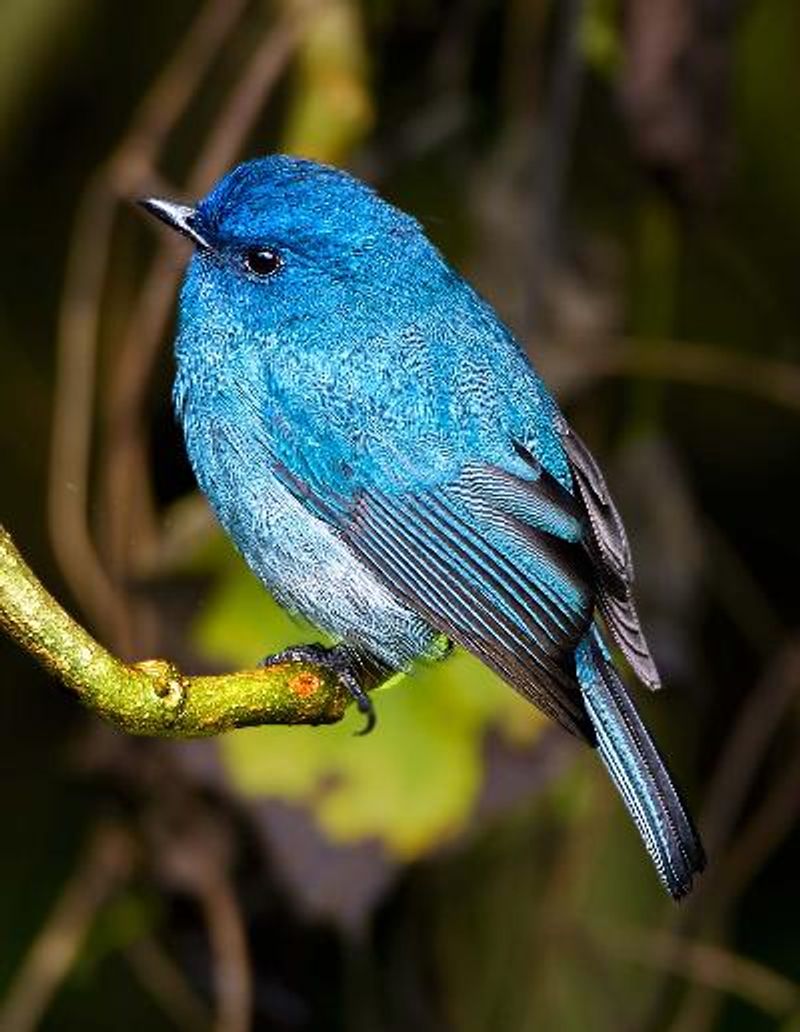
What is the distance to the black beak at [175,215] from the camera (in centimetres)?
355

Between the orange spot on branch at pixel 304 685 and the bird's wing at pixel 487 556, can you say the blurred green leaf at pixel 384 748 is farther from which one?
the orange spot on branch at pixel 304 685

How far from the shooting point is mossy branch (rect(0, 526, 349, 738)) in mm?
2285

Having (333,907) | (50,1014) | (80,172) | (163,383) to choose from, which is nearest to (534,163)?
(163,383)

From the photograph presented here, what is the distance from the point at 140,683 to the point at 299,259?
137 cm

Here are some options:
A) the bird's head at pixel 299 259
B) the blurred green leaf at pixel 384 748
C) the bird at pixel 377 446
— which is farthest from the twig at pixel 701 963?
the bird's head at pixel 299 259

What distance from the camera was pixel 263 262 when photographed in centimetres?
362

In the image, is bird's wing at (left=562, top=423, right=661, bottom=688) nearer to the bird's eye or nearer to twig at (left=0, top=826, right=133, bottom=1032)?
the bird's eye

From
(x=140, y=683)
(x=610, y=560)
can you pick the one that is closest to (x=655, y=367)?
(x=610, y=560)

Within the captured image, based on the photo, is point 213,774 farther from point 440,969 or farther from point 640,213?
point 640,213

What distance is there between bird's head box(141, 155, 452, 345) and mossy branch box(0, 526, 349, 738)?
1.00m

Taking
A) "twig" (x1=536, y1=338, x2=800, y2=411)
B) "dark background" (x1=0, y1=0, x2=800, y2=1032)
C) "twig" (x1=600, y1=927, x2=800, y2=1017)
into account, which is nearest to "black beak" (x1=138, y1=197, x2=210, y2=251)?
"dark background" (x1=0, y1=0, x2=800, y2=1032)

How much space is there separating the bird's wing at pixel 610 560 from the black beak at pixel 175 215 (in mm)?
727

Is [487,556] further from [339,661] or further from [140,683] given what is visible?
[140,683]

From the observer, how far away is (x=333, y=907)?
11.7 ft
